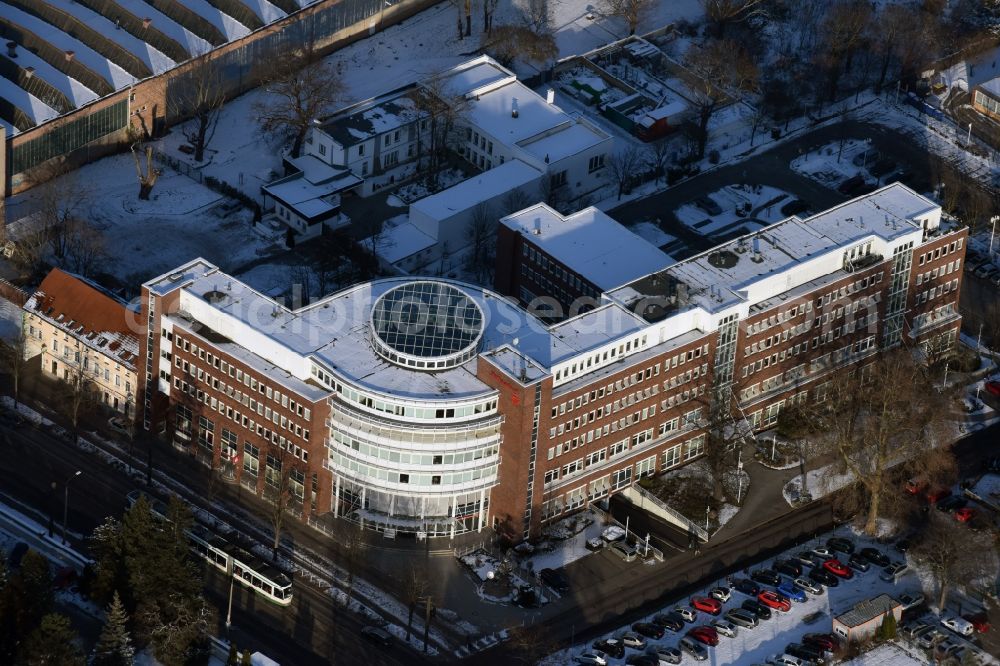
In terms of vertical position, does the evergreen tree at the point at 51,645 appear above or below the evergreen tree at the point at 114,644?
above

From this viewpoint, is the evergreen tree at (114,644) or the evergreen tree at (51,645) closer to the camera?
the evergreen tree at (51,645)

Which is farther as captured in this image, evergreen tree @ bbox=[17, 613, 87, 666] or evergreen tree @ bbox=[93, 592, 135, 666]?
evergreen tree @ bbox=[93, 592, 135, 666]

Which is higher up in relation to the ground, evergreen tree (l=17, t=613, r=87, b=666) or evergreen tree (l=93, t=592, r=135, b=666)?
evergreen tree (l=17, t=613, r=87, b=666)
